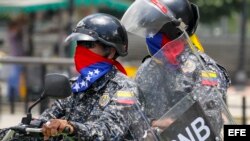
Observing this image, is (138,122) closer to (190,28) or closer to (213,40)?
(190,28)

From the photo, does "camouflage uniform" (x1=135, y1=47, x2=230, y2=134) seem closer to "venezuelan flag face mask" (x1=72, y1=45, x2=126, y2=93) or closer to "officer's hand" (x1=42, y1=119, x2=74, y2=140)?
"venezuelan flag face mask" (x1=72, y1=45, x2=126, y2=93)

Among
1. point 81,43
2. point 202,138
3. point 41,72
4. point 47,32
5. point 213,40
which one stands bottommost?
point 202,138

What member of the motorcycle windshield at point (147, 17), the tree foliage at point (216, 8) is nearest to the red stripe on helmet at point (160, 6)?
the motorcycle windshield at point (147, 17)

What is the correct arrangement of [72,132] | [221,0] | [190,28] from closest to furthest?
[72,132] < [190,28] < [221,0]

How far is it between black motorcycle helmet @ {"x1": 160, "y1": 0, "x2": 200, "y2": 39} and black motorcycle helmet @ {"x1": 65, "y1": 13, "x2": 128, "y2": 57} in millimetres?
239

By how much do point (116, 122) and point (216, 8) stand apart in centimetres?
2311

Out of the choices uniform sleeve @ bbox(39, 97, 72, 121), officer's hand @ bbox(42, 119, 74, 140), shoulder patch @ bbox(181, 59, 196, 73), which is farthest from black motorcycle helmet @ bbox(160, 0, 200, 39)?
officer's hand @ bbox(42, 119, 74, 140)

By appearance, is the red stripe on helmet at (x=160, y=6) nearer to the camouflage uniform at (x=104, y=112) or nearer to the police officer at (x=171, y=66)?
the police officer at (x=171, y=66)

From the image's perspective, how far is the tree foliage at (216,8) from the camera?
26222 millimetres

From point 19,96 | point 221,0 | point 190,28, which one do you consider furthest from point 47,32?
point 190,28

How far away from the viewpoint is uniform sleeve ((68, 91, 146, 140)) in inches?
153

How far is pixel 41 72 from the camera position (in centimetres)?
1292

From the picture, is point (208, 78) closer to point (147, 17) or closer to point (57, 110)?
point (147, 17)

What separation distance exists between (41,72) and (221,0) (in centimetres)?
1420
